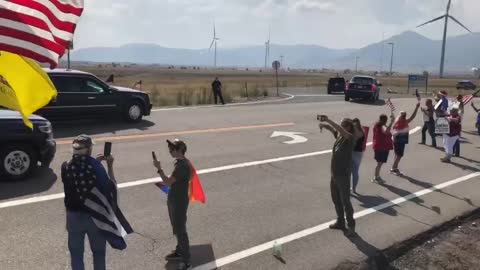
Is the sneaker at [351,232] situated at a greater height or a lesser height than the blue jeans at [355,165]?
lesser

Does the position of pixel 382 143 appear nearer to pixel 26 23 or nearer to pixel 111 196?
pixel 111 196

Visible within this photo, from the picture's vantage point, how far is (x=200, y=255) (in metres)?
6.90

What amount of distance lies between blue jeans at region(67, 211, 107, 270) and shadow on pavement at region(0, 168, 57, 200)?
13.4ft

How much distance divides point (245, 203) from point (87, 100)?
30.4ft

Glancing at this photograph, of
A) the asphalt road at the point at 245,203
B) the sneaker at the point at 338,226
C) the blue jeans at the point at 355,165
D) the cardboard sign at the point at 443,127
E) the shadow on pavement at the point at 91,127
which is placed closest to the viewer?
the asphalt road at the point at 245,203

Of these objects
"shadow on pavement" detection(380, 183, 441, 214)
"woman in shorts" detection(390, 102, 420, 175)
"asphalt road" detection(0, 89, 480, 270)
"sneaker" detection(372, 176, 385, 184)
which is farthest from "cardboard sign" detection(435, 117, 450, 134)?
"shadow on pavement" detection(380, 183, 441, 214)

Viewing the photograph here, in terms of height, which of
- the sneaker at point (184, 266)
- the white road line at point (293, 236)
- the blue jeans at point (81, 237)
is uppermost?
the blue jeans at point (81, 237)

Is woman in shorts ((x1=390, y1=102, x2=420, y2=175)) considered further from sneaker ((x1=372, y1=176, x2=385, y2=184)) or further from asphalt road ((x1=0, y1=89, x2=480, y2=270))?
sneaker ((x1=372, y1=176, x2=385, y2=184))

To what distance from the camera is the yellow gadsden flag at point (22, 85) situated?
3791 mm

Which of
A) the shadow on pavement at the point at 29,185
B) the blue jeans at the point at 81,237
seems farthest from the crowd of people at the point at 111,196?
the shadow on pavement at the point at 29,185

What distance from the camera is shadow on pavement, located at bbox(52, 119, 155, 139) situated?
15.6 m

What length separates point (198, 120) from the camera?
65.0 feet

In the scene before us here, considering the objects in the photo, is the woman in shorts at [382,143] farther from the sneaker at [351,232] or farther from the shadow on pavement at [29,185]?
the shadow on pavement at [29,185]

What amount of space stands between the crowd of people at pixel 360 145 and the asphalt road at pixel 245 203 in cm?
35
